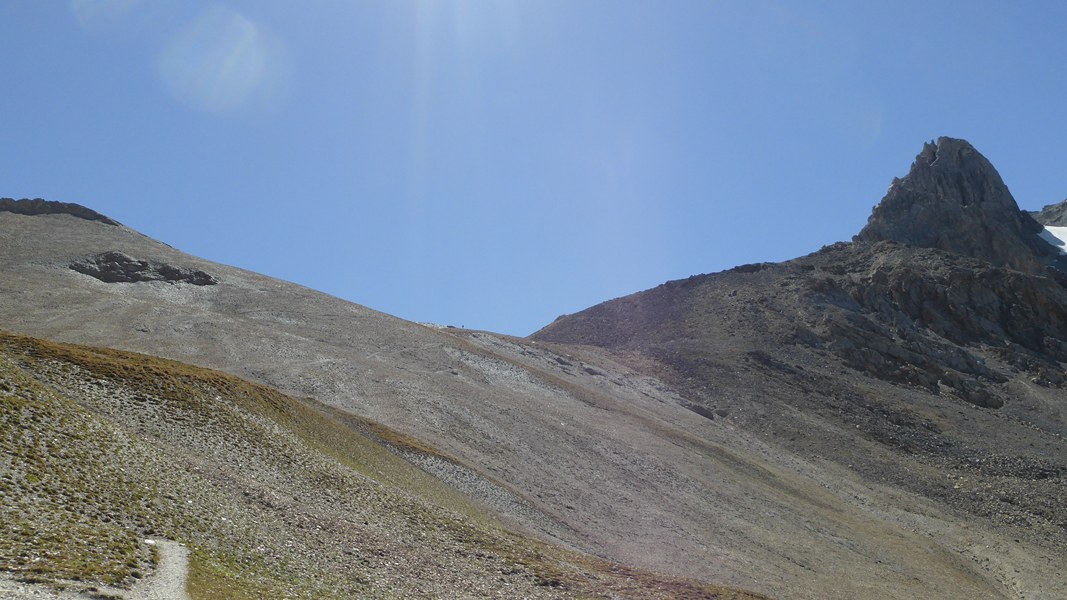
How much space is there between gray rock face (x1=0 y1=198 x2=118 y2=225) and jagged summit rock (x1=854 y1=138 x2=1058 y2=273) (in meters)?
115

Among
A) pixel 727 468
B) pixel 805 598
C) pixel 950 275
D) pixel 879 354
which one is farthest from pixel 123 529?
pixel 950 275

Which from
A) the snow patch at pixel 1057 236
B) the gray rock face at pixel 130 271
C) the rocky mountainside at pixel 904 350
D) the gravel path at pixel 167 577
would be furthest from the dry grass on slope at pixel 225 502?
the snow patch at pixel 1057 236

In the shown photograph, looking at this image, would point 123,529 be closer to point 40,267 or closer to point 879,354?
point 40,267

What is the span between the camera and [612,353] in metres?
96.1

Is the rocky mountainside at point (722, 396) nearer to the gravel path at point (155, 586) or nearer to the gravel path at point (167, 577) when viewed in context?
the gravel path at point (167, 577)

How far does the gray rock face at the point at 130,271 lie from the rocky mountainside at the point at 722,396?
50 cm

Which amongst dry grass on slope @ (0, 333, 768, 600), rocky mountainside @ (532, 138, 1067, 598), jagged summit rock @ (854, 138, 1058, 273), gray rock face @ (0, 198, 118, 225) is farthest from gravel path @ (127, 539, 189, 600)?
jagged summit rock @ (854, 138, 1058, 273)

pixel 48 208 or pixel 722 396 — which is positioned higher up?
pixel 48 208

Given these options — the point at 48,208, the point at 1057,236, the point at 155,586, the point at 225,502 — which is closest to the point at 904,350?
the point at 225,502

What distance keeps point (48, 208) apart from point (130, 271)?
32.5 m

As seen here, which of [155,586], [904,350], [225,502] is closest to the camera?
[155,586]

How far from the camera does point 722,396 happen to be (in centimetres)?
8331

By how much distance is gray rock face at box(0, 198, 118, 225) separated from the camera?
103 meters

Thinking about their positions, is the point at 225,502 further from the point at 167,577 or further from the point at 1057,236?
the point at 1057,236
